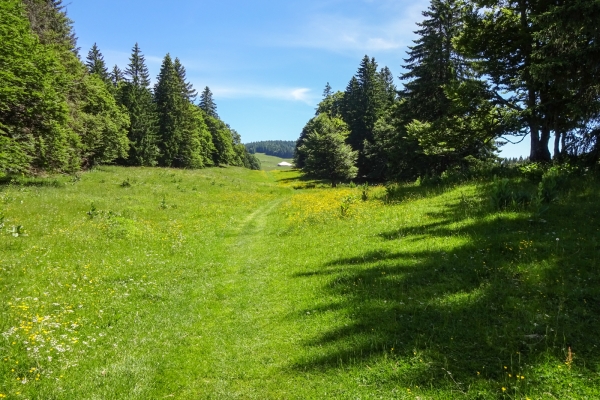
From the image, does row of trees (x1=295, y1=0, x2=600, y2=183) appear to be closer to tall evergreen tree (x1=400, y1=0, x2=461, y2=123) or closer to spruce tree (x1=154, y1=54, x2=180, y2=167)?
tall evergreen tree (x1=400, y1=0, x2=461, y2=123)

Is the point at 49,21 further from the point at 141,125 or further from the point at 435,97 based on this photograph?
the point at 435,97

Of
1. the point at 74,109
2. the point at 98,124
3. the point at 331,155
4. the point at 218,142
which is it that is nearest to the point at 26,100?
the point at 74,109

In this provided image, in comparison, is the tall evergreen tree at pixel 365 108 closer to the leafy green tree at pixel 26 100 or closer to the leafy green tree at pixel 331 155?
the leafy green tree at pixel 331 155

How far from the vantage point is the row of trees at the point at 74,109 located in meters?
22.0

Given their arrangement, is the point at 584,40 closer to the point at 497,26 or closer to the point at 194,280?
the point at 497,26

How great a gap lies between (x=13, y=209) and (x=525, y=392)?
2058 cm

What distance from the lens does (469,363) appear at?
497 centimetres

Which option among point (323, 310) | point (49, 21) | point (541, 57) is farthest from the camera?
point (49, 21)

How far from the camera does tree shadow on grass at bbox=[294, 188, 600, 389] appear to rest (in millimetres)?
5016

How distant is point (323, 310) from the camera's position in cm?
752

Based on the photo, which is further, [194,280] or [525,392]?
[194,280]

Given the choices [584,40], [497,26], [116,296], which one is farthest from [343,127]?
[116,296]

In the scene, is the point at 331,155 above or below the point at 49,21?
below

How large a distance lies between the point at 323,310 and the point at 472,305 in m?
3.03
